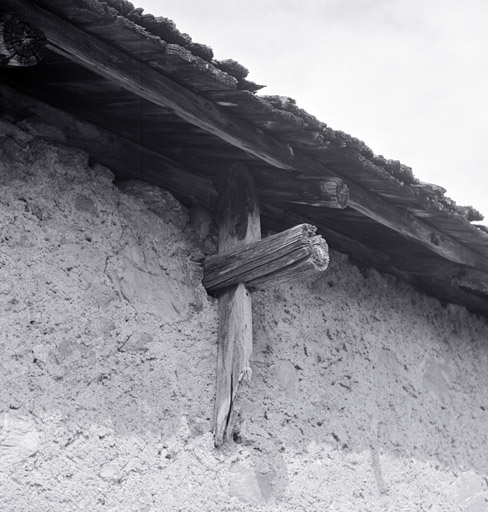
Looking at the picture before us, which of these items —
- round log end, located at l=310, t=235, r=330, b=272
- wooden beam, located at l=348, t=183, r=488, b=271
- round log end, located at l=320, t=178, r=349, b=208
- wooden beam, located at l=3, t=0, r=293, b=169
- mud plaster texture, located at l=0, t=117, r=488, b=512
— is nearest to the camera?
wooden beam, located at l=3, t=0, r=293, b=169

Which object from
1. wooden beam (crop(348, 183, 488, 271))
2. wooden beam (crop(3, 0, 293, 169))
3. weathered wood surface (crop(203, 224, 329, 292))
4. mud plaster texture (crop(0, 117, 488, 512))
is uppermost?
wooden beam (crop(348, 183, 488, 271))

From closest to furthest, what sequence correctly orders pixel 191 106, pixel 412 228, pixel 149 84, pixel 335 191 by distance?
pixel 149 84, pixel 191 106, pixel 335 191, pixel 412 228

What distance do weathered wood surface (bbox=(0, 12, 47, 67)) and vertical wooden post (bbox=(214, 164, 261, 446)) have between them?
130 cm

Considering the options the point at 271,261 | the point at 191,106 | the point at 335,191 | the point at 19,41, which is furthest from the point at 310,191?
the point at 19,41

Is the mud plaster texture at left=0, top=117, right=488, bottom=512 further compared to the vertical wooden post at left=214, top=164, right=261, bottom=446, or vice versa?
the vertical wooden post at left=214, top=164, right=261, bottom=446

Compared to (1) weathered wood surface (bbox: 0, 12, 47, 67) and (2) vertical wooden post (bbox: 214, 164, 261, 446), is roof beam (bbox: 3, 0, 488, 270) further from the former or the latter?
(2) vertical wooden post (bbox: 214, 164, 261, 446)

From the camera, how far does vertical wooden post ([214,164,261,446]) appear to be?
10.5 ft

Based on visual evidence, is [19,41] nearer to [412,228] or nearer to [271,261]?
[271,261]

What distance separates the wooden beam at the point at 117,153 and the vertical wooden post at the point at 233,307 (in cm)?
14

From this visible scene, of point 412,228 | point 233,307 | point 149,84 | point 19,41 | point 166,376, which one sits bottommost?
point 166,376

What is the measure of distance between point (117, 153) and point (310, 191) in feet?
2.87

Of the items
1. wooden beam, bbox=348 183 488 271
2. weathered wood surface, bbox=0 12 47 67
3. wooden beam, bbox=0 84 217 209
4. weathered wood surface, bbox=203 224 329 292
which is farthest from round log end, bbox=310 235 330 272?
weathered wood surface, bbox=0 12 47 67

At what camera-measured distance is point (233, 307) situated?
132 inches

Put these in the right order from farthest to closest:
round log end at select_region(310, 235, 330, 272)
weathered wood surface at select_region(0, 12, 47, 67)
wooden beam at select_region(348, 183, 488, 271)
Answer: wooden beam at select_region(348, 183, 488, 271)
round log end at select_region(310, 235, 330, 272)
weathered wood surface at select_region(0, 12, 47, 67)
